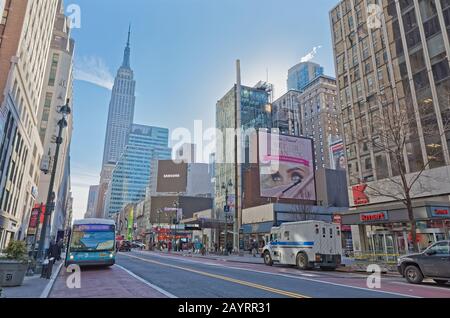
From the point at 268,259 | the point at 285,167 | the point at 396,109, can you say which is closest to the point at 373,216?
the point at 396,109

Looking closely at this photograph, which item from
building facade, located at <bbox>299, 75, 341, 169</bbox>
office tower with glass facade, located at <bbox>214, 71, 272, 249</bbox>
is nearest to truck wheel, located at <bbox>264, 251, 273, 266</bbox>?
office tower with glass facade, located at <bbox>214, 71, 272, 249</bbox>

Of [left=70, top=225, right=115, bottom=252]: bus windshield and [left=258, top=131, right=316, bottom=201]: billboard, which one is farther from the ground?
[left=258, top=131, right=316, bottom=201]: billboard

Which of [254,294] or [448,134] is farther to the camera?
[448,134]

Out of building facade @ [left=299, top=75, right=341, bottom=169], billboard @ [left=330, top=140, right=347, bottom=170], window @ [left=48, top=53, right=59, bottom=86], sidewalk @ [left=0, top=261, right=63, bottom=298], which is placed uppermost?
building facade @ [left=299, top=75, right=341, bottom=169]

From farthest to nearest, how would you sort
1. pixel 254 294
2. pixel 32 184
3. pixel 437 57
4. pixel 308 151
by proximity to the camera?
pixel 308 151
pixel 32 184
pixel 437 57
pixel 254 294

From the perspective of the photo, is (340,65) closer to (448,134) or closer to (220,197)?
(448,134)

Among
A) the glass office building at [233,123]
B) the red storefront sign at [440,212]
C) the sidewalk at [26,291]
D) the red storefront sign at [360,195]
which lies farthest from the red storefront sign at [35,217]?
the glass office building at [233,123]

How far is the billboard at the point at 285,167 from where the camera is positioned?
69.4 m

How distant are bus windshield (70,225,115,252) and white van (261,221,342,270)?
12123 millimetres

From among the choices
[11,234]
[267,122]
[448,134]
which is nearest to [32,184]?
[11,234]

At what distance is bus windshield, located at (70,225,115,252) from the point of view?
1833 centimetres

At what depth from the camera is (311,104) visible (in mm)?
137250

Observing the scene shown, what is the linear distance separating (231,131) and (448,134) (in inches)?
2927

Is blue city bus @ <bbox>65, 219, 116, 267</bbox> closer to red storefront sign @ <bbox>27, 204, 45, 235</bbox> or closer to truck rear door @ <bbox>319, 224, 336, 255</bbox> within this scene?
red storefront sign @ <bbox>27, 204, 45, 235</bbox>
